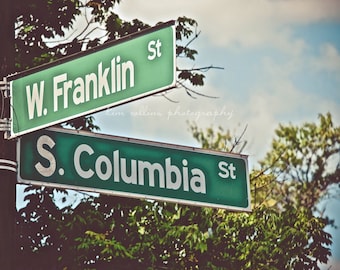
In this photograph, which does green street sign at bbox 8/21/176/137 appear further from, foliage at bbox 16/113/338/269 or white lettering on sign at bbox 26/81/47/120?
foliage at bbox 16/113/338/269

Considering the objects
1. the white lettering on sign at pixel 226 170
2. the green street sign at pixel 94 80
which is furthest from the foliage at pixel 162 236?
the green street sign at pixel 94 80

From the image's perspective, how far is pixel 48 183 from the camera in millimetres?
4734

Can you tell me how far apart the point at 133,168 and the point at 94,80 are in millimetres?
597

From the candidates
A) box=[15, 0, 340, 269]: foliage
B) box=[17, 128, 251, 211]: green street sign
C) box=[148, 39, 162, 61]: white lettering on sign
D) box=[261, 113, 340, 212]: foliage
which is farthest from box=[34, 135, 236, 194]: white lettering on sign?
box=[261, 113, 340, 212]: foliage

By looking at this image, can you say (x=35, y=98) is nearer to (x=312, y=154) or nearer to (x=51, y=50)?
(x=51, y=50)

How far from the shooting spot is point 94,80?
4.61 metres

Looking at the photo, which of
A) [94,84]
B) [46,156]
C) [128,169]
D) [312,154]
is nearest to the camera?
[94,84]

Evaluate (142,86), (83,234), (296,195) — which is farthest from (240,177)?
(296,195)

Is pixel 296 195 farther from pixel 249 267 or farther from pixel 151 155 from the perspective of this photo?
pixel 151 155

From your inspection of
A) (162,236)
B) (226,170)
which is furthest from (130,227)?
(226,170)

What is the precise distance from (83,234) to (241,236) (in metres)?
2.07

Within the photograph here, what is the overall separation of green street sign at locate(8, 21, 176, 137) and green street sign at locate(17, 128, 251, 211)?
19 centimetres

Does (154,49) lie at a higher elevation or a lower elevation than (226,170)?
higher

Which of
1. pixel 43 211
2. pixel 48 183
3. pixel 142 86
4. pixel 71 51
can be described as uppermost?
pixel 71 51
